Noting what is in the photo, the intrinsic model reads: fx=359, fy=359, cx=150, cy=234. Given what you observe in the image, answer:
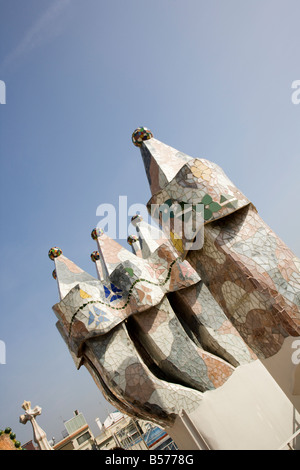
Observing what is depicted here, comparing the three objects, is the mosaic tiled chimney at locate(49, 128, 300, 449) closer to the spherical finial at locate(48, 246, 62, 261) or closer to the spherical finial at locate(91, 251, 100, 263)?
the spherical finial at locate(48, 246, 62, 261)

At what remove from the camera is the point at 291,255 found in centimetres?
325

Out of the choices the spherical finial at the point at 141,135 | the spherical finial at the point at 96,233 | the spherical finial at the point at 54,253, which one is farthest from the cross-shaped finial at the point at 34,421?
the spherical finial at the point at 141,135

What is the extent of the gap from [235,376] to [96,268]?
4739mm

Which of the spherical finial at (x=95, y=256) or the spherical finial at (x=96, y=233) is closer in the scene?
the spherical finial at (x=96, y=233)

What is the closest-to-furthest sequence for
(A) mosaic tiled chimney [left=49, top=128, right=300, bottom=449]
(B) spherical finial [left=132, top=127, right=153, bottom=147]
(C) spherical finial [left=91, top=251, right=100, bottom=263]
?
(A) mosaic tiled chimney [left=49, top=128, right=300, bottom=449], (B) spherical finial [left=132, top=127, right=153, bottom=147], (C) spherical finial [left=91, top=251, right=100, bottom=263]

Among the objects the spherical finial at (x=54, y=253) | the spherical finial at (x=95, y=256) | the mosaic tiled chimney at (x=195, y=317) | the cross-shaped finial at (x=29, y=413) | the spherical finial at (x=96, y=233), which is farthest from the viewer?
the spherical finial at (x=95, y=256)

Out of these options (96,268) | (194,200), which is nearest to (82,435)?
(96,268)

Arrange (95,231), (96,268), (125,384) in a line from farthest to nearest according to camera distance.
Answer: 1. (96,268)
2. (95,231)
3. (125,384)

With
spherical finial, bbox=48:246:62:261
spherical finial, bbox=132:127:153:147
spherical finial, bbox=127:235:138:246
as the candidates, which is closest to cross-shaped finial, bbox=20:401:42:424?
spherical finial, bbox=48:246:62:261

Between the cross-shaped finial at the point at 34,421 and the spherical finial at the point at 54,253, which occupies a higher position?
the spherical finial at the point at 54,253

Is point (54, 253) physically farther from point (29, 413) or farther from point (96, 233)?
point (29, 413)

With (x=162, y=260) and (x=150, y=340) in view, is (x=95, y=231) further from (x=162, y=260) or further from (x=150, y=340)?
(x=150, y=340)

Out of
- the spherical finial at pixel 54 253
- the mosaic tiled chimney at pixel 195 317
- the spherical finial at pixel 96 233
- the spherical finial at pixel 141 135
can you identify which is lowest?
the mosaic tiled chimney at pixel 195 317

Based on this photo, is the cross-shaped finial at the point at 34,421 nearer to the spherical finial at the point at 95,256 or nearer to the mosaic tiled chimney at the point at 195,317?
the mosaic tiled chimney at the point at 195,317
